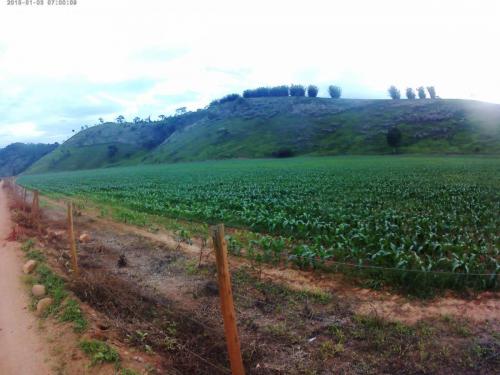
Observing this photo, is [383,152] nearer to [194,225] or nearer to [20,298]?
[194,225]

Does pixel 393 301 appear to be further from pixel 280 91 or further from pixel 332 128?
pixel 280 91

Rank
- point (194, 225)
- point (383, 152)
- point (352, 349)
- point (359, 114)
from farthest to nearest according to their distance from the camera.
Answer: point (359, 114) < point (383, 152) < point (194, 225) < point (352, 349)

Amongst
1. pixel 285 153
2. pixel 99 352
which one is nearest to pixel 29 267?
pixel 99 352

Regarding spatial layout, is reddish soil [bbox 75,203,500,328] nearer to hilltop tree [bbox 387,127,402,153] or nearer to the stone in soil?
the stone in soil

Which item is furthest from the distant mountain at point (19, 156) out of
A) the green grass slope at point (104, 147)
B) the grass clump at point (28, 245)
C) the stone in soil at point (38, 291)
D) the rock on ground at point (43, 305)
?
the rock on ground at point (43, 305)

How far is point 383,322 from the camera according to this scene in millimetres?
6227

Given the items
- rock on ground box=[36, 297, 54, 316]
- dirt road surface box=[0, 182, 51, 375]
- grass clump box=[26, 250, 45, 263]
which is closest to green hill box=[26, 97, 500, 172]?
grass clump box=[26, 250, 45, 263]

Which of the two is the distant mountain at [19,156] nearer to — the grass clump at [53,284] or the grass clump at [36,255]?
the grass clump at [36,255]

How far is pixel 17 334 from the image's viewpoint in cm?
691

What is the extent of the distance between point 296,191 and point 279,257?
1271 centimetres

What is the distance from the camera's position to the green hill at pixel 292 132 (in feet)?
249

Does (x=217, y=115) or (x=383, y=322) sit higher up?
(x=217, y=115)

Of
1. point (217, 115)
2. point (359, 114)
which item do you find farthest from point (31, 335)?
point (217, 115)

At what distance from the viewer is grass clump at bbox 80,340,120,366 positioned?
5.59 metres
